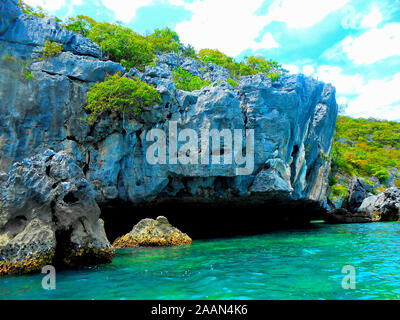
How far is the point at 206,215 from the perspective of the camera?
23062mm

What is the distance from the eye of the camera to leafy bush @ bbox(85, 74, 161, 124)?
15.5 meters

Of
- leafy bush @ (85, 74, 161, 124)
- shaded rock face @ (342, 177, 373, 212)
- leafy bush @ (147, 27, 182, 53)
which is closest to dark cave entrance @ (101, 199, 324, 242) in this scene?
leafy bush @ (85, 74, 161, 124)

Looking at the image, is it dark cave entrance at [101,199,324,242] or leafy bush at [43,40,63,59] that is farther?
dark cave entrance at [101,199,324,242]

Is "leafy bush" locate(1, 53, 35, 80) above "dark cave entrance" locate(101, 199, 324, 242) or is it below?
above

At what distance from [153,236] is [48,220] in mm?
6184

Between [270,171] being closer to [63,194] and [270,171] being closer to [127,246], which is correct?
[127,246]

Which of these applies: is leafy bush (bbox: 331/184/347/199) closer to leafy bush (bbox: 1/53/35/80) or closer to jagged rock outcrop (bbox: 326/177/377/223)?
jagged rock outcrop (bbox: 326/177/377/223)

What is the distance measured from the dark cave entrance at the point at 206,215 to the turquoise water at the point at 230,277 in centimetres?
733

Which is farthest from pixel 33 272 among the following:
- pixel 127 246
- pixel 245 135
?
pixel 245 135

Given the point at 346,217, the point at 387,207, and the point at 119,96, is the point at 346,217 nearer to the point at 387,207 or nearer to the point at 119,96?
the point at 387,207

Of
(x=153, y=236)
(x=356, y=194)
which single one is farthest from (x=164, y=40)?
(x=356, y=194)

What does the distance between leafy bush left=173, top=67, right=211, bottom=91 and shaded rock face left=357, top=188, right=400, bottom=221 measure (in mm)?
21719

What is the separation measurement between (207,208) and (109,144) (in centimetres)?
862

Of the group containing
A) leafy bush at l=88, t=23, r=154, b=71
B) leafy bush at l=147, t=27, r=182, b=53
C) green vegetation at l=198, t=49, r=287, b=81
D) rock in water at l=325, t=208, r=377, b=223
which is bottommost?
rock in water at l=325, t=208, r=377, b=223
